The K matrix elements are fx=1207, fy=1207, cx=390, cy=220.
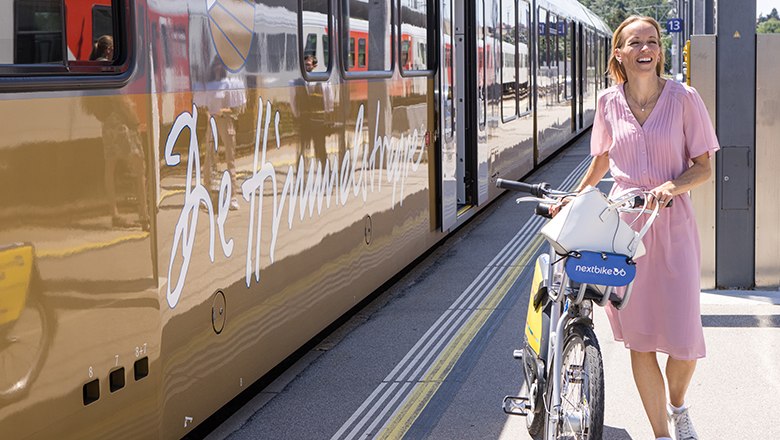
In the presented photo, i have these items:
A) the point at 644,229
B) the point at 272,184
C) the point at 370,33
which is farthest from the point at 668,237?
the point at 370,33

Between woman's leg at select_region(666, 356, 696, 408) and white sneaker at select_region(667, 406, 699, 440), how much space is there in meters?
0.04

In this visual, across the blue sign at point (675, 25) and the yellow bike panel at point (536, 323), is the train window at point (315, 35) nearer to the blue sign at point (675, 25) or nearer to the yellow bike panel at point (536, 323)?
the yellow bike panel at point (536, 323)

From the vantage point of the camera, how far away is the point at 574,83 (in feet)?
79.8

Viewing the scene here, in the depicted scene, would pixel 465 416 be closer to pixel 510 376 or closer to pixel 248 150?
pixel 510 376

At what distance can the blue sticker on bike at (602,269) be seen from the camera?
419cm

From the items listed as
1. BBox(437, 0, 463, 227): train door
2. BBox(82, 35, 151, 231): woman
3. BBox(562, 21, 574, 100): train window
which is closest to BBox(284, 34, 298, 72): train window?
BBox(82, 35, 151, 231): woman

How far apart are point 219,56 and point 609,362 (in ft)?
9.24

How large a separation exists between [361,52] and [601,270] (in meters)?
4.03

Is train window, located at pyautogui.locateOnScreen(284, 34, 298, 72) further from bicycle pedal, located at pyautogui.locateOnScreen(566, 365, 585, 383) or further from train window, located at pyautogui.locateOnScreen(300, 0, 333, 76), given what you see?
bicycle pedal, located at pyautogui.locateOnScreen(566, 365, 585, 383)

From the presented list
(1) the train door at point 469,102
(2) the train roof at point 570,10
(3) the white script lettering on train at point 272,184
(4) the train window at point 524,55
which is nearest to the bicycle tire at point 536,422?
(3) the white script lettering on train at point 272,184

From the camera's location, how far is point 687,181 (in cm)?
457

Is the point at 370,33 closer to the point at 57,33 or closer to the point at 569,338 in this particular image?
the point at 569,338

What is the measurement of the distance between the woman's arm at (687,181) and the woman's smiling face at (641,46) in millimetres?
399

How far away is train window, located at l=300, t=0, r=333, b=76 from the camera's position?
258 inches
